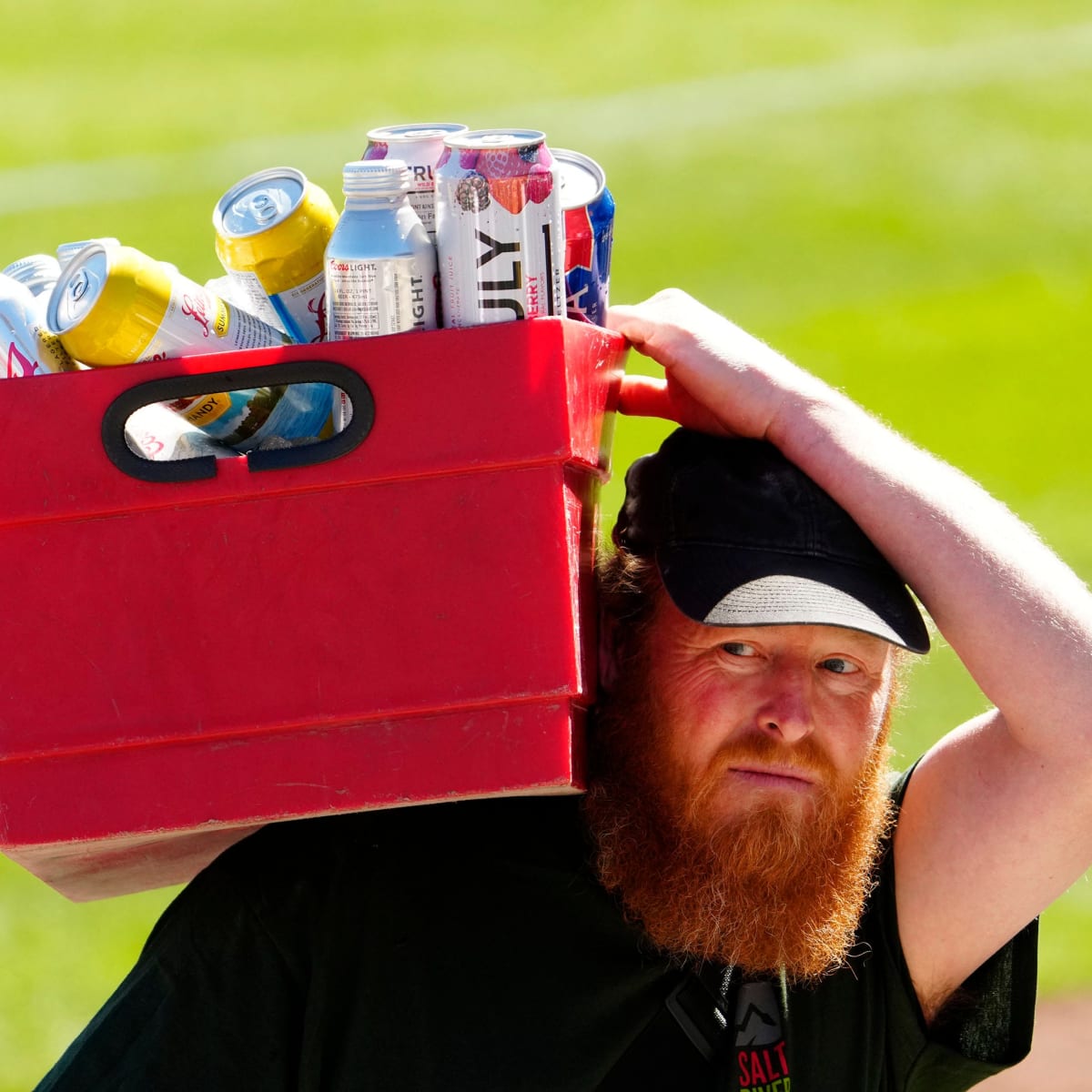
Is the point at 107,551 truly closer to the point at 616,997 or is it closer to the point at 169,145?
the point at 616,997

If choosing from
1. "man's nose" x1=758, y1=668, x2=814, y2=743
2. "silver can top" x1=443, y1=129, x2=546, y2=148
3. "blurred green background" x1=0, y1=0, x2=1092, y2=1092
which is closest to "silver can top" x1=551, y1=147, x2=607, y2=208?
"silver can top" x1=443, y1=129, x2=546, y2=148

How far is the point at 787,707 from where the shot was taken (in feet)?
9.27

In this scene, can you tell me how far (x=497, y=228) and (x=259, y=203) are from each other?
15.2 inches

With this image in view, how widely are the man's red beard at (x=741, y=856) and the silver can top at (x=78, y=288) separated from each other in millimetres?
1153

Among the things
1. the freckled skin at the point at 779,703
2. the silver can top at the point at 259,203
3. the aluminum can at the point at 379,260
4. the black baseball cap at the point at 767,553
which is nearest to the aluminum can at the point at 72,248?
the silver can top at the point at 259,203

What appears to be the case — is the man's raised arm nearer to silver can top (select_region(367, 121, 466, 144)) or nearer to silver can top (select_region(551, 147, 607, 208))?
silver can top (select_region(551, 147, 607, 208))

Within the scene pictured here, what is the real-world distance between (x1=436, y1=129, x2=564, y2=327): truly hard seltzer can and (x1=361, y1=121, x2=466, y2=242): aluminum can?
80 millimetres

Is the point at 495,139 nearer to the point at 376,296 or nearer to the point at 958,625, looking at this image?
the point at 376,296

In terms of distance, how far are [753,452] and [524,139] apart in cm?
72

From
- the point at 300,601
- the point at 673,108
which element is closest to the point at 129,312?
the point at 300,601

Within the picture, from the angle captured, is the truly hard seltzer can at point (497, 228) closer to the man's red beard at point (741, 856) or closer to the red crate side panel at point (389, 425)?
the red crate side panel at point (389, 425)

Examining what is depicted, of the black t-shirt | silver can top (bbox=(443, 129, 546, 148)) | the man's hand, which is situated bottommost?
the black t-shirt

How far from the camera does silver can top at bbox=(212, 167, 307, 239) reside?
2471mm

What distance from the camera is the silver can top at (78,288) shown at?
2.33m
